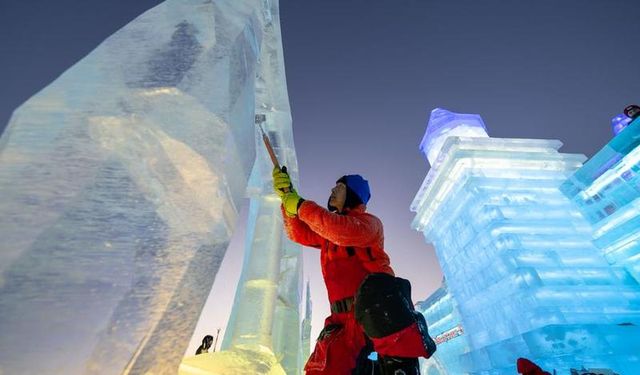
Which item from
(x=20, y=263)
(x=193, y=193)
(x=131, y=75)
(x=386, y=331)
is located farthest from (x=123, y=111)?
(x=386, y=331)

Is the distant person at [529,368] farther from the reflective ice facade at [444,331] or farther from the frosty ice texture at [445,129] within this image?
the reflective ice facade at [444,331]

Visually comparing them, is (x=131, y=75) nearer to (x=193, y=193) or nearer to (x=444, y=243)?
(x=193, y=193)

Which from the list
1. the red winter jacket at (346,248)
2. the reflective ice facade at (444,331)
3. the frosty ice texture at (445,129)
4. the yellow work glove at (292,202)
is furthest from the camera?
the reflective ice facade at (444,331)

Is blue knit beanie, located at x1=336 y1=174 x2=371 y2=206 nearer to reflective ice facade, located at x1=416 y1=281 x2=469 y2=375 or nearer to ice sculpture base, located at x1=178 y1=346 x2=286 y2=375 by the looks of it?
ice sculpture base, located at x1=178 y1=346 x2=286 y2=375

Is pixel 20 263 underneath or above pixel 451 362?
underneath

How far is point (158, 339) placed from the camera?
1410mm

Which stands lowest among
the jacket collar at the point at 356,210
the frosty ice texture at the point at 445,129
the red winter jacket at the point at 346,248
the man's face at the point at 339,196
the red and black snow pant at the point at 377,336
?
the red and black snow pant at the point at 377,336

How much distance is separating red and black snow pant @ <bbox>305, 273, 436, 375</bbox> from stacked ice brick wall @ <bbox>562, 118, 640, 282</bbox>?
10.8 meters

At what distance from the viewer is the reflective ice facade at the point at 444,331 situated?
19.8 m

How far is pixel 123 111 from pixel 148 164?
37 cm

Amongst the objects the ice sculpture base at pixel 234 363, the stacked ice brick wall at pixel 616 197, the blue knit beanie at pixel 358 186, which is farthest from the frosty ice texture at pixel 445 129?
the ice sculpture base at pixel 234 363

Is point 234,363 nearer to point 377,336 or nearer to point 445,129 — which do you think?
point 377,336

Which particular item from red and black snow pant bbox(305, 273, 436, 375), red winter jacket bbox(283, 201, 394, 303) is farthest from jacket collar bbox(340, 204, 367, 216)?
red and black snow pant bbox(305, 273, 436, 375)

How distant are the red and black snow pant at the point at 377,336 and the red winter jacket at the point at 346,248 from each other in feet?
1.01
